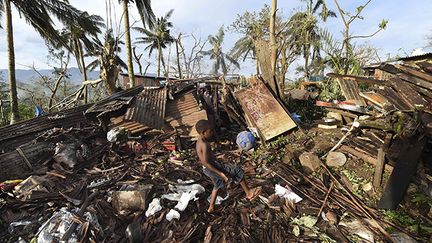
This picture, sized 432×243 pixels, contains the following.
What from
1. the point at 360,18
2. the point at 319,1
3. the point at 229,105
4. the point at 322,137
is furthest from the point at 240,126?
the point at 319,1

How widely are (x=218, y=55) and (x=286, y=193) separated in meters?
36.4

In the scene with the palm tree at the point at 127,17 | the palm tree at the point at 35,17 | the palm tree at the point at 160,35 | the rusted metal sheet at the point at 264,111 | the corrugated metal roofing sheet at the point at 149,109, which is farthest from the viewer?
the palm tree at the point at 160,35

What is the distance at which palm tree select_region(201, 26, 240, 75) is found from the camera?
116 ft

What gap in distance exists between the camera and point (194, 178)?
506 cm

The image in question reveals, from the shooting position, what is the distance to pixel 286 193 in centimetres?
421

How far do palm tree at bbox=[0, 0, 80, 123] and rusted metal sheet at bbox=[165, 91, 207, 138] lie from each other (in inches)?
257

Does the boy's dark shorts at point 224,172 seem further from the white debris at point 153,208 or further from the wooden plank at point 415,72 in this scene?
the wooden plank at point 415,72

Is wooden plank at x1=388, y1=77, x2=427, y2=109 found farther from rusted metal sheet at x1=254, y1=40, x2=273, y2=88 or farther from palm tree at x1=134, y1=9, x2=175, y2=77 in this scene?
palm tree at x1=134, y1=9, x2=175, y2=77

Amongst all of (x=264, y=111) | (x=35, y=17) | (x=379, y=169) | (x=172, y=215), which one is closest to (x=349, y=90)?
(x=264, y=111)

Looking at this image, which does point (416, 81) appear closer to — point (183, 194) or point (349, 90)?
point (349, 90)

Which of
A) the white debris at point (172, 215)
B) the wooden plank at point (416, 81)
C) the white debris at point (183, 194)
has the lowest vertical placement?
the white debris at point (172, 215)

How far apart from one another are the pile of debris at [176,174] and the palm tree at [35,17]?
3690 millimetres

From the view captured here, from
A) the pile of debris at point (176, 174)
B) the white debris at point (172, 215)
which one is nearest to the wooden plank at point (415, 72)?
the pile of debris at point (176, 174)

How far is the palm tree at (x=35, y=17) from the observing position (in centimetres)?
945
